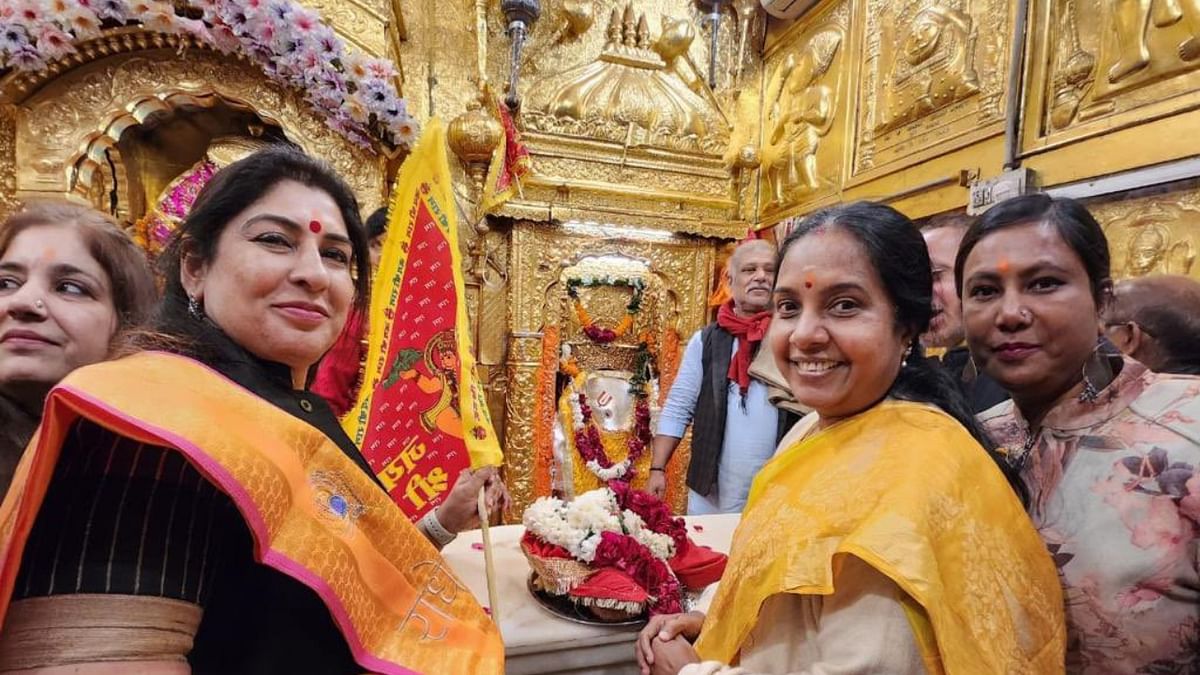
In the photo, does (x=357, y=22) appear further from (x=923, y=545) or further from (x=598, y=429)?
(x=923, y=545)

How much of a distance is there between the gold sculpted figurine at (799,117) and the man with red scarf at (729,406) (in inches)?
102

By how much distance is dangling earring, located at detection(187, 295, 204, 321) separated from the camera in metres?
1.04

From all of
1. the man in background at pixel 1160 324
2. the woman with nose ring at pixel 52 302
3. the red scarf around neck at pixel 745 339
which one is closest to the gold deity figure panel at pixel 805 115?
the red scarf around neck at pixel 745 339

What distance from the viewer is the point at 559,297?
541cm

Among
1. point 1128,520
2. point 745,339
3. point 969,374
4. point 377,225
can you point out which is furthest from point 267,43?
point 1128,520

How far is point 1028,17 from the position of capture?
316cm

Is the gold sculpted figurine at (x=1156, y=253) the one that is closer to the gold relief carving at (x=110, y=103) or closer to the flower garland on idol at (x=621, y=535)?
the flower garland on idol at (x=621, y=535)

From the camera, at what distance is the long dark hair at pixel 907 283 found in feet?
3.44

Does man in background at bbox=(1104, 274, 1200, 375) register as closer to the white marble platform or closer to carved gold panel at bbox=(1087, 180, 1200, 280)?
carved gold panel at bbox=(1087, 180, 1200, 280)

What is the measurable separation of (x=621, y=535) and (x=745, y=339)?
161cm

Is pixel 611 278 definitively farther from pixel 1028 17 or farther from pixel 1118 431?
pixel 1118 431

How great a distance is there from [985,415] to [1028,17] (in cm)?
311

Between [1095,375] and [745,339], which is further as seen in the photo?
[745,339]

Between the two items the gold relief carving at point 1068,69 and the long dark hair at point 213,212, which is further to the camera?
the gold relief carving at point 1068,69
